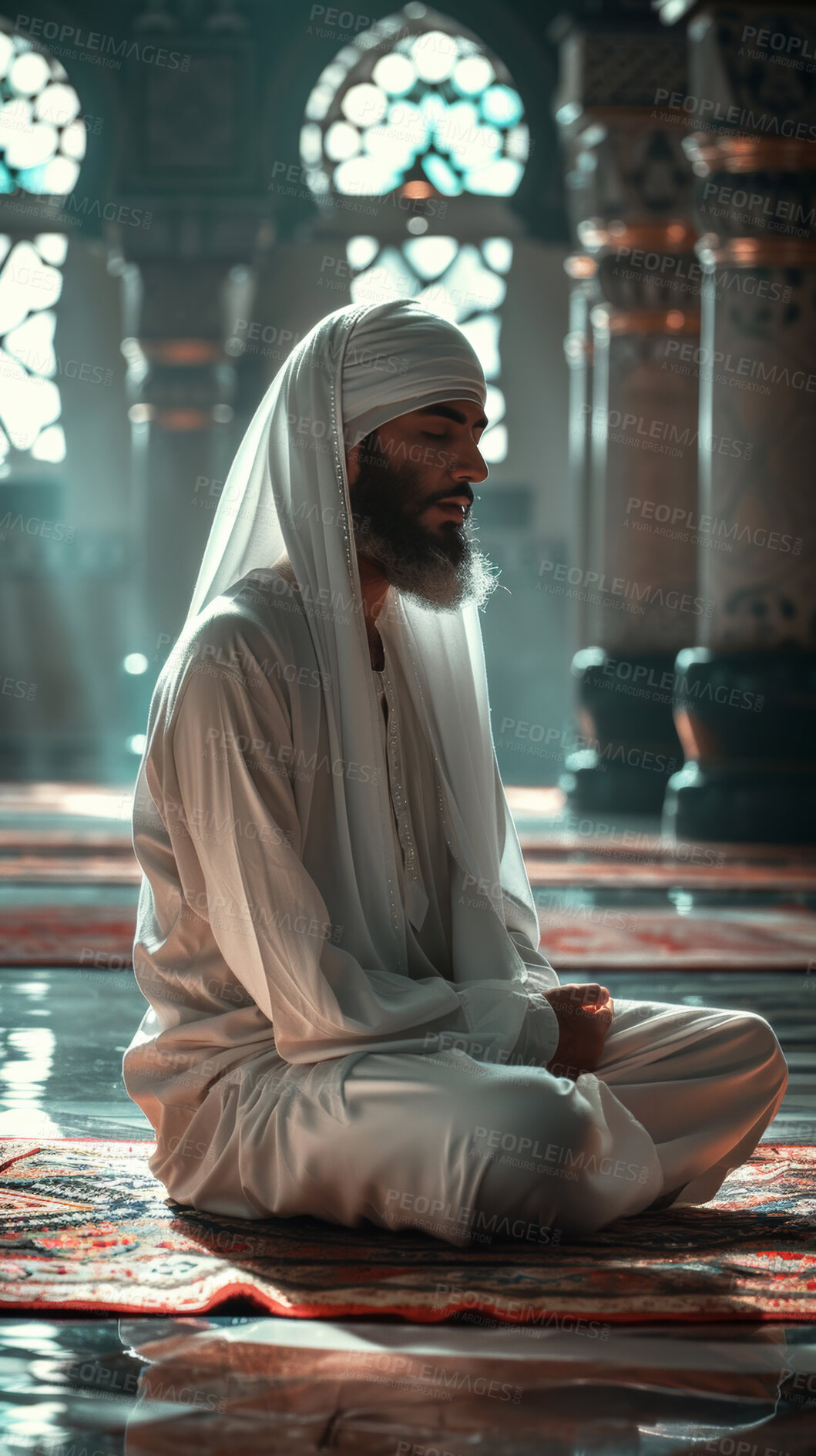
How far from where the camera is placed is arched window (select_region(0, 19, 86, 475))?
50.1 feet

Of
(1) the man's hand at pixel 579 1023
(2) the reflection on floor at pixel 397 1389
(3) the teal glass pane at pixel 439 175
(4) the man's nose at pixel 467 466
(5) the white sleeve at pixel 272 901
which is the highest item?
(3) the teal glass pane at pixel 439 175

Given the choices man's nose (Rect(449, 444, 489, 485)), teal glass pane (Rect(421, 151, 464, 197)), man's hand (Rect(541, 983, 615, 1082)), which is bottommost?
man's hand (Rect(541, 983, 615, 1082))

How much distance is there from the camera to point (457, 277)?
15.7 metres

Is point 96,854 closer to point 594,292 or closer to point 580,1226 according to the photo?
point 594,292

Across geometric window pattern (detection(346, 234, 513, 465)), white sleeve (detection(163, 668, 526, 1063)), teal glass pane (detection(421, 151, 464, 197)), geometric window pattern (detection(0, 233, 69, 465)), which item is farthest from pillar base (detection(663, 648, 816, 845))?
geometric window pattern (detection(0, 233, 69, 465))

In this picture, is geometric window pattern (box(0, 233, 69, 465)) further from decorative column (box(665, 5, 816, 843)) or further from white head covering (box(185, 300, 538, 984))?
white head covering (box(185, 300, 538, 984))

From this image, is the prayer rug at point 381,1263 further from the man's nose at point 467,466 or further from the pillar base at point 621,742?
the pillar base at point 621,742

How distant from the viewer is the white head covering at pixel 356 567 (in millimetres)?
2396

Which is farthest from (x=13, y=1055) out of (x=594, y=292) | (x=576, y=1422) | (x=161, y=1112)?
(x=594, y=292)

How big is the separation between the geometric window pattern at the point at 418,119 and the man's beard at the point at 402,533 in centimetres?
1304

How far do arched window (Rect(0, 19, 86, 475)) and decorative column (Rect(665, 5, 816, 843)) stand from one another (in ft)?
28.9

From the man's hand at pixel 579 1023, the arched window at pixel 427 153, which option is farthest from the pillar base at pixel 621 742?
the man's hand at pixel 579 1023

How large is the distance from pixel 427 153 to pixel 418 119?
287 millimetres

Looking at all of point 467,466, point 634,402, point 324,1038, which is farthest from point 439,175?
point 324,1038
